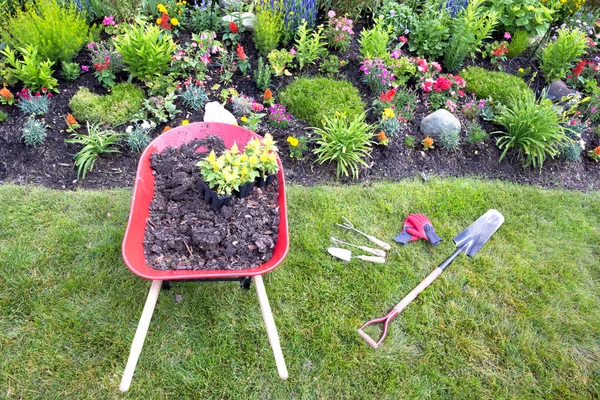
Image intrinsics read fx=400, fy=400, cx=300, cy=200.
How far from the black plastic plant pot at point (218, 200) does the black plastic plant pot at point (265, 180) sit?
0.73 feet

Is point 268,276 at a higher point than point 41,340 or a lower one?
higher

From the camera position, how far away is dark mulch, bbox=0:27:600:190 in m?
3.21

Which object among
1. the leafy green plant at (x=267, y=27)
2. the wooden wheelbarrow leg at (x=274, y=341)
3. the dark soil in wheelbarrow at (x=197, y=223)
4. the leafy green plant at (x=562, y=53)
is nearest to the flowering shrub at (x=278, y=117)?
the leafy green plant at (x=267, y=27)

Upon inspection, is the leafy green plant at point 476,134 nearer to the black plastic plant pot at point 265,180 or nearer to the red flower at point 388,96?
the red flower at point 388,96

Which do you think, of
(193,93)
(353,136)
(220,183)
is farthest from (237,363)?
(193,93)

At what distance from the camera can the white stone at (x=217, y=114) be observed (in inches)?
134

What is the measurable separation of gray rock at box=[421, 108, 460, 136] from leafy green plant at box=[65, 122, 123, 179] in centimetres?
275

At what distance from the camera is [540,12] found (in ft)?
15.1

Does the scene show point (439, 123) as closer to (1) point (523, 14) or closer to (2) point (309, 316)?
(1) point (523, 14)

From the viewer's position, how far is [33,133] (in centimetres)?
322

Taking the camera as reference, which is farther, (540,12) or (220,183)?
(540,12)

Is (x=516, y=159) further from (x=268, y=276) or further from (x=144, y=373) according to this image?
(x=144, y=373)

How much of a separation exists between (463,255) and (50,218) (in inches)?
122

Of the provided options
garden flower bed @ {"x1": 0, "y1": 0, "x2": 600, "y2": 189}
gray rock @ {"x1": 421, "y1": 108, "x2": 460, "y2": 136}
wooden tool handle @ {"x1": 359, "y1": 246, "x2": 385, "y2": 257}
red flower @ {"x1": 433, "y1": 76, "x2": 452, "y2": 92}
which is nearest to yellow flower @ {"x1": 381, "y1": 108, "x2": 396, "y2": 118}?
garden flower bed @ {"x1": 0, "y1": 0, "x2": 600, "y2": 189}
